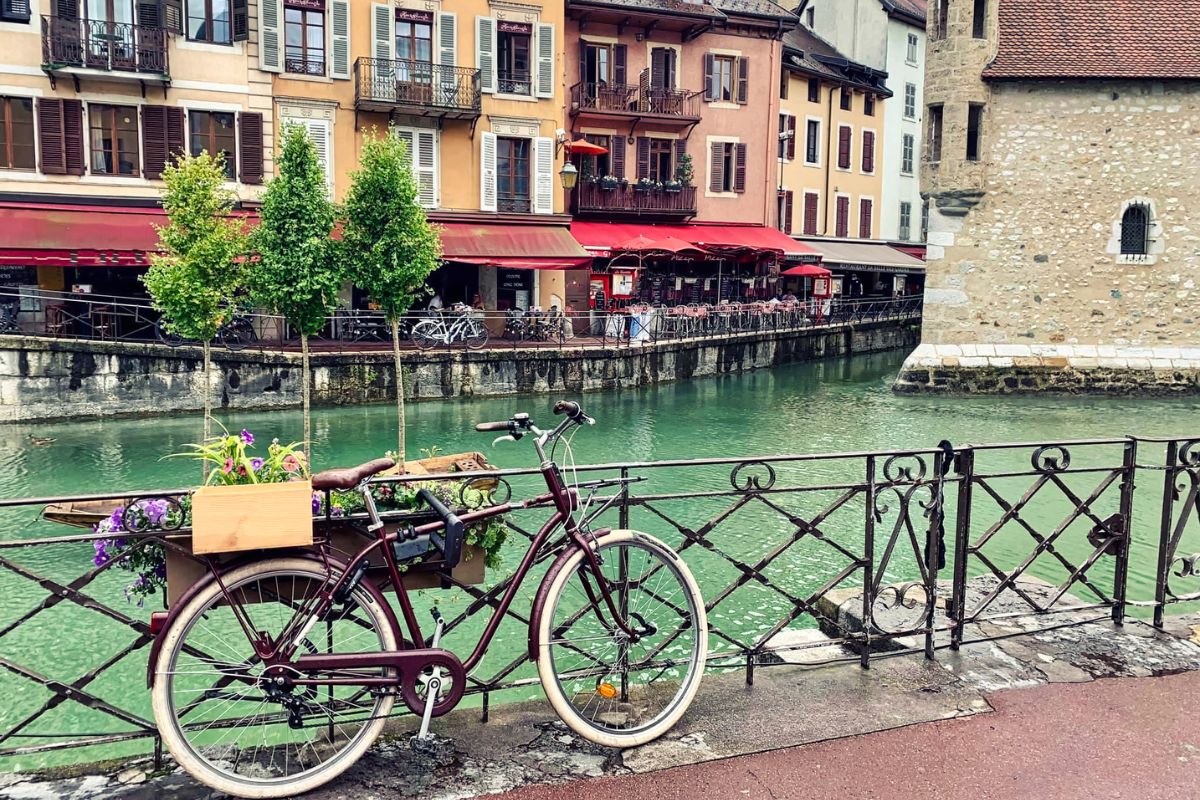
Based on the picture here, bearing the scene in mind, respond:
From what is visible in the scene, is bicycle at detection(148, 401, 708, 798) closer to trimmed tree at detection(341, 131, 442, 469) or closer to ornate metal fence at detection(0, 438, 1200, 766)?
ornate metal fence at detection(0, 438, 1200, 766)

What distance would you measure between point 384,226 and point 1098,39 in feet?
62.1

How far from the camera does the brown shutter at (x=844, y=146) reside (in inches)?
1677

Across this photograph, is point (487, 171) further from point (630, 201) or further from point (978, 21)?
point (978, 21)

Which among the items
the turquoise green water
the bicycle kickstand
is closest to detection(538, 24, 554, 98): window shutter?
the turquoise green water

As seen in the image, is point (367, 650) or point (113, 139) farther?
point (113, 139)

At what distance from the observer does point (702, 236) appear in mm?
33594

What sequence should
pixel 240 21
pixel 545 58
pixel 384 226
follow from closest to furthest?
pixel 384 226, pixel 240 21, pixel 545 58

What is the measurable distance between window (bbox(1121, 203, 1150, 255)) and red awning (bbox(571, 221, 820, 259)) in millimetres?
10868

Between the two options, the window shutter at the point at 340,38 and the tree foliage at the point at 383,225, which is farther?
the window shutter at the point at 340,38

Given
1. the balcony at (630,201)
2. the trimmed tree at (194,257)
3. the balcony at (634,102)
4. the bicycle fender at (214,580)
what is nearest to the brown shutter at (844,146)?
the balcony at (634,102)

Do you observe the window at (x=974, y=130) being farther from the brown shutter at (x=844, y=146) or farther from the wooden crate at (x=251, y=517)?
the wooden crate at (x=251, y=517)

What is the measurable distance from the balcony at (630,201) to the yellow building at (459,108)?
6.47 feet

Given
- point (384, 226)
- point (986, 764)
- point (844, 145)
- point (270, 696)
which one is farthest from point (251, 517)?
point (844, 145)

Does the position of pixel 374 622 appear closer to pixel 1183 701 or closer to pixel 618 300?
pixel 1183 701
